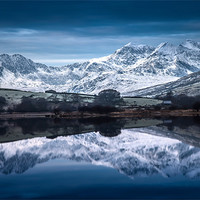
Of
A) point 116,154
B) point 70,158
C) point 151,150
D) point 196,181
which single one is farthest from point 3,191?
point 151,150

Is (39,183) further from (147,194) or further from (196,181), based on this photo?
(196,181)

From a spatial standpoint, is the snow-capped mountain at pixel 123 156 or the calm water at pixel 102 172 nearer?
the calm water at pixel 102 172

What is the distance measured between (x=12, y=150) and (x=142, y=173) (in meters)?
22.9

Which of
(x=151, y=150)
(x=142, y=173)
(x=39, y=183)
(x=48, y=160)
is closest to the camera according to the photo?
(x=39, y=183)

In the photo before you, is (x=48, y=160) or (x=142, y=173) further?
(x=48, y=160)

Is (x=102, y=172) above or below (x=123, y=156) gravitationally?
above

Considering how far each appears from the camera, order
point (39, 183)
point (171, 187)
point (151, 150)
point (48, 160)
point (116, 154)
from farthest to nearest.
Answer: point (151, 150) → point (116, 154) → point (48, 160) → point (39, 183) → point (171, 187)

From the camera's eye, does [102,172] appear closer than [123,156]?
Yes

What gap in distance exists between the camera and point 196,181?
3025 cm

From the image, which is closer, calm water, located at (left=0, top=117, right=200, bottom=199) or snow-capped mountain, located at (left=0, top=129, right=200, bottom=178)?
calm water, located at (left=0, top=117, right=200, bottom=199)

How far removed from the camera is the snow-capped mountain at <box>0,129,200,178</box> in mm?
35603

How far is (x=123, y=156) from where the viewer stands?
4403 centimetres

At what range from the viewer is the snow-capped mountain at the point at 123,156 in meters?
35.6

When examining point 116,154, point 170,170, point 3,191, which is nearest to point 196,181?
point 170,170
